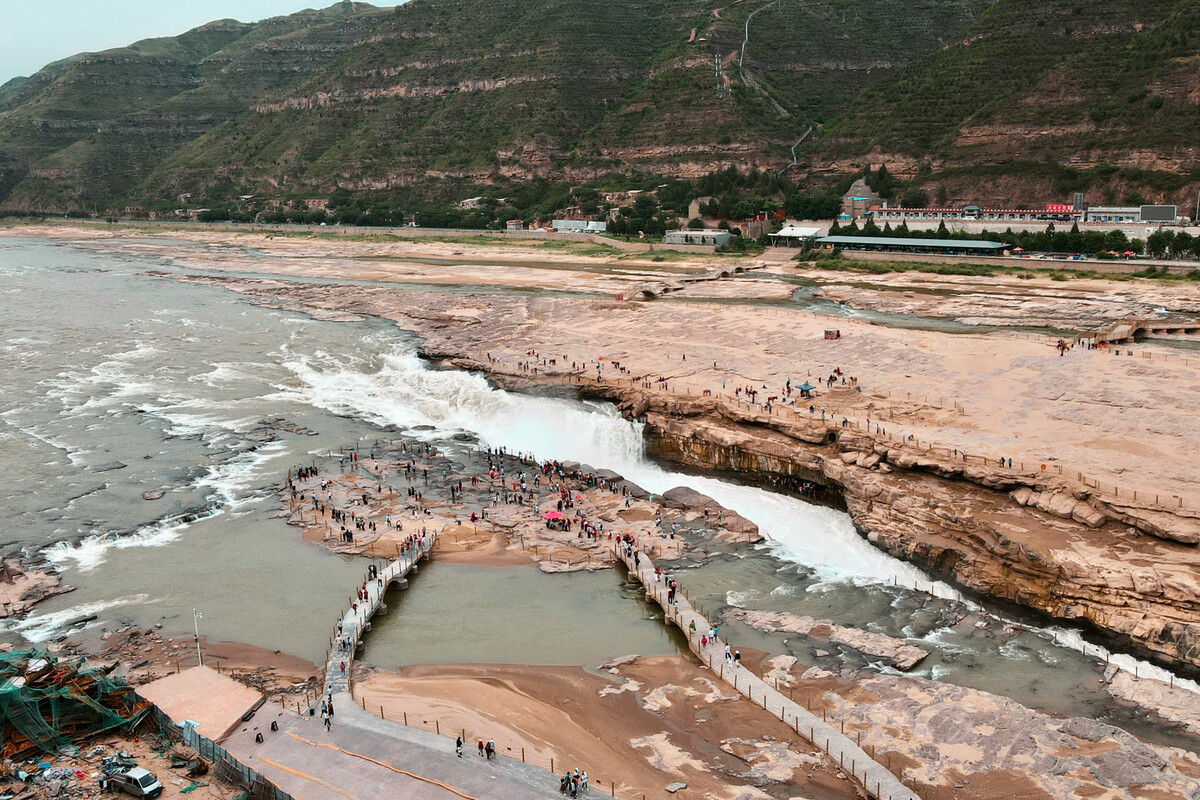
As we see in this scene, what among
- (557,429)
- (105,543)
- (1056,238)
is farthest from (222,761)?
(1056,238)

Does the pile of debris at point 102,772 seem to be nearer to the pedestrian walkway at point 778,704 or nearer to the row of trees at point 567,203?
the pedestrian walkway at point 778,704

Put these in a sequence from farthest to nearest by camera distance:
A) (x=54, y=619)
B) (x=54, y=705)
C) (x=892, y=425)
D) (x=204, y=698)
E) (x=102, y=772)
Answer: (x=892, y=425), (x=54, y=619), (x=204, y=698), (x=54, y=705), (x=102, y=772)

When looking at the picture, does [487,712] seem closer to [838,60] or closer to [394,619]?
[394,619]

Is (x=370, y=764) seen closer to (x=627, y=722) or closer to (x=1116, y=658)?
(x=627, y=722)

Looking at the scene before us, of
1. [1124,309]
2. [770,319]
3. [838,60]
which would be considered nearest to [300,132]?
[838,60]

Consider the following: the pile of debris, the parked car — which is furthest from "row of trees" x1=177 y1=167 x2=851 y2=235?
the parked car

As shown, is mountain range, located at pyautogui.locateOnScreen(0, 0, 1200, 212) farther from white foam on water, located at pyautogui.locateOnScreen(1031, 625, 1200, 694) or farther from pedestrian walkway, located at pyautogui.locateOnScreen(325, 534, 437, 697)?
pedestrian walkway, located at pyautogui.locateOnScreen(325, 534, 437, 697)
